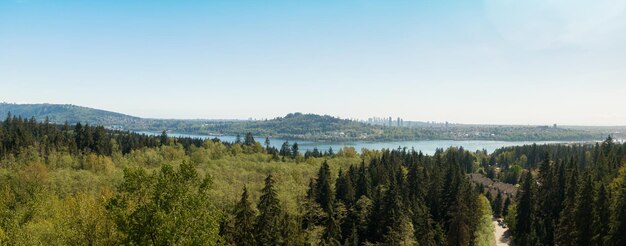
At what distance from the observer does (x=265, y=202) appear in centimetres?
5331

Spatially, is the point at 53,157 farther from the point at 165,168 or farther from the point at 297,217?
the point at 165,168

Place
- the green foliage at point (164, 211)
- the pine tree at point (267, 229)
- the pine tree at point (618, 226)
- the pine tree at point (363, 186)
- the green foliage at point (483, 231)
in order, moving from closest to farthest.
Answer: the green foliage at point (164, 211) < the pine tree at point (618, 226) < the pine tree at point (267, 229) < the green foliage at point (483, 231) < the pine tree at point (363, 186)

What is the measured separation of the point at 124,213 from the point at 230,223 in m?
32.7

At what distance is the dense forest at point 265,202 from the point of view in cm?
1952

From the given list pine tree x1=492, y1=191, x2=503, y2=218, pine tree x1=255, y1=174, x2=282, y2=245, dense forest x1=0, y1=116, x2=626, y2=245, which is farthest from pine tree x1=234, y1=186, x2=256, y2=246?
pine tree x1=492, y1=191, x2=503, y2=218

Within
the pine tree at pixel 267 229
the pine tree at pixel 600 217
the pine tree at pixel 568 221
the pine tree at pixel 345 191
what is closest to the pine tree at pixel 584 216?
the pine tree at pixel 600 217

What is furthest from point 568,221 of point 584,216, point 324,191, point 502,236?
point 324,191

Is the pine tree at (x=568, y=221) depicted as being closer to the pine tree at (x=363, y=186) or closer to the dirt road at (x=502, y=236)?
the dirt road at (x=502, y=236)

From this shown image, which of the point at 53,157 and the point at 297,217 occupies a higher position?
the point at 53,157

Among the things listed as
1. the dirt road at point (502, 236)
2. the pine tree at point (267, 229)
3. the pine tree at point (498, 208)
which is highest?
the pine tree at point (267, 229)

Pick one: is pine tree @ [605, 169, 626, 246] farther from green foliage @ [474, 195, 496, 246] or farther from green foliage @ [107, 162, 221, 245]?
green foliage @ [107, 162, 221, 245]

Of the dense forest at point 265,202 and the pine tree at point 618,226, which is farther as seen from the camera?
the pine tree at point 618,226

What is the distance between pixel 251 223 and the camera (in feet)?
158

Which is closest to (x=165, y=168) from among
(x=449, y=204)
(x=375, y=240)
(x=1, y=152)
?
(x=375, y=240)
